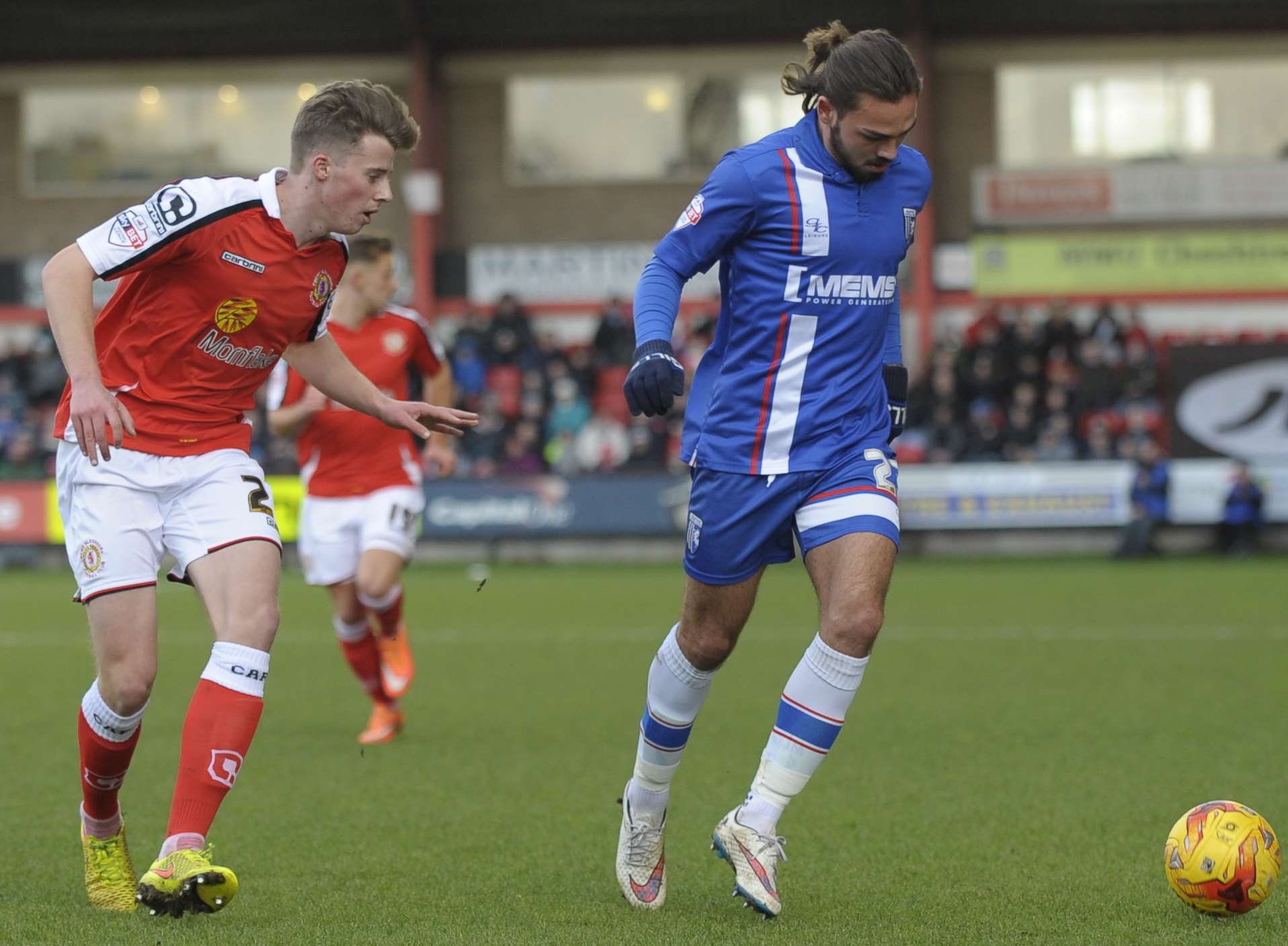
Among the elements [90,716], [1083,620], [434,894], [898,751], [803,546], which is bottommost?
[1083,620]

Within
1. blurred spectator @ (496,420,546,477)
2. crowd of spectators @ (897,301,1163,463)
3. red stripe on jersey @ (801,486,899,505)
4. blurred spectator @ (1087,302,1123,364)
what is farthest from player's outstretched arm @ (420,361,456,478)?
blurred spectator @ (1087,302,1123,364)

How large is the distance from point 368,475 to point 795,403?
13.5 ft

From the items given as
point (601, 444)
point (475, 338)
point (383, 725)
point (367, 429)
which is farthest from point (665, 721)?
point (475, 338)

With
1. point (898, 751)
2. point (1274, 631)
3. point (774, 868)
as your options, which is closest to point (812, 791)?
point (898, 751)

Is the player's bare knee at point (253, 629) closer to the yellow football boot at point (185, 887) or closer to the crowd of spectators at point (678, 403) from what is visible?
the yellow football boot at point (185, 887)

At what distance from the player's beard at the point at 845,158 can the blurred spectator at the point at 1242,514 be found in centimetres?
1694

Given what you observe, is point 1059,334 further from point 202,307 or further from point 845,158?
point 202,307

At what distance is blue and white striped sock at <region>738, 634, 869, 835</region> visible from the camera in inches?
171

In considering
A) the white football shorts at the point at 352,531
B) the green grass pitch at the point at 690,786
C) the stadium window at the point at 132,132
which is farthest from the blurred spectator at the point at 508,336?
the white football shorts at the point at 352,531

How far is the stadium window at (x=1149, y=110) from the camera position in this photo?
25859mm

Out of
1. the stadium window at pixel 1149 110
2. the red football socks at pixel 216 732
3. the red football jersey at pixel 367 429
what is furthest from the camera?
the stadium window at pixel 1149 110

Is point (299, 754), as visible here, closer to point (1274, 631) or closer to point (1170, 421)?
point (1274, 631)

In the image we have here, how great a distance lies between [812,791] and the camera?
632 cm

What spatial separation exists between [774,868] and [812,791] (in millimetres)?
2049
